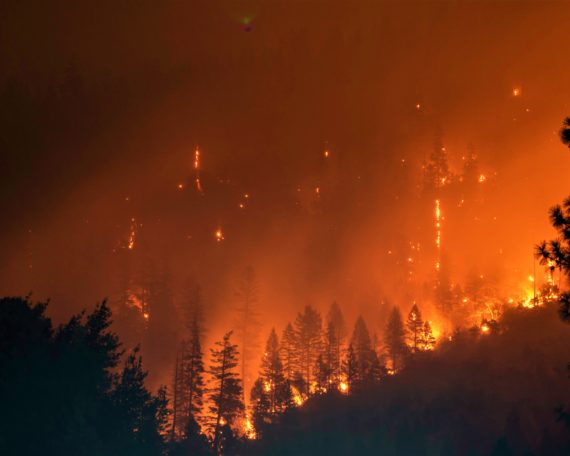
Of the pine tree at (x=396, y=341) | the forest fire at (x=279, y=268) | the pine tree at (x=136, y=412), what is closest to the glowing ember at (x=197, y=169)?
the forest fire at (x=279, y=268)

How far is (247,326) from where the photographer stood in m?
93.6

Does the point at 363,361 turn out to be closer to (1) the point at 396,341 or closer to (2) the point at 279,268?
(1) the point at 396,341

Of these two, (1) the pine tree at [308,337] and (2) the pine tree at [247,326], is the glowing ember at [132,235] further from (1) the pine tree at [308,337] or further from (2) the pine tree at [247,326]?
(1) the pine tree at [308,337]

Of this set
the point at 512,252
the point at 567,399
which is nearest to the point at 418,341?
the point at 567,399

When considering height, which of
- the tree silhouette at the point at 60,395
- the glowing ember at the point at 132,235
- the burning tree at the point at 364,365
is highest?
the glowing ember at the point at 132,235

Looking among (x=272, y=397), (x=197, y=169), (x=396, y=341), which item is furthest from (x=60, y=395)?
(x=197, y=169)

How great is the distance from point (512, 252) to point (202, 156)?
8521cm

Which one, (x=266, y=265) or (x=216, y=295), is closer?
(x=216, y=295)

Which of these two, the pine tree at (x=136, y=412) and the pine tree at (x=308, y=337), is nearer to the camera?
the pine tree at (x=136, y=412)

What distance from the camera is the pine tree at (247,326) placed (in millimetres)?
86438

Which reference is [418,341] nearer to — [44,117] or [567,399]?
[567,399]

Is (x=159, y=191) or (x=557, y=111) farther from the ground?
(x=557, y=111)

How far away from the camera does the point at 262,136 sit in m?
166

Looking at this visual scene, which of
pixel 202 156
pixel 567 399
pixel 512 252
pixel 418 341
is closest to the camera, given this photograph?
pixel 567 399
